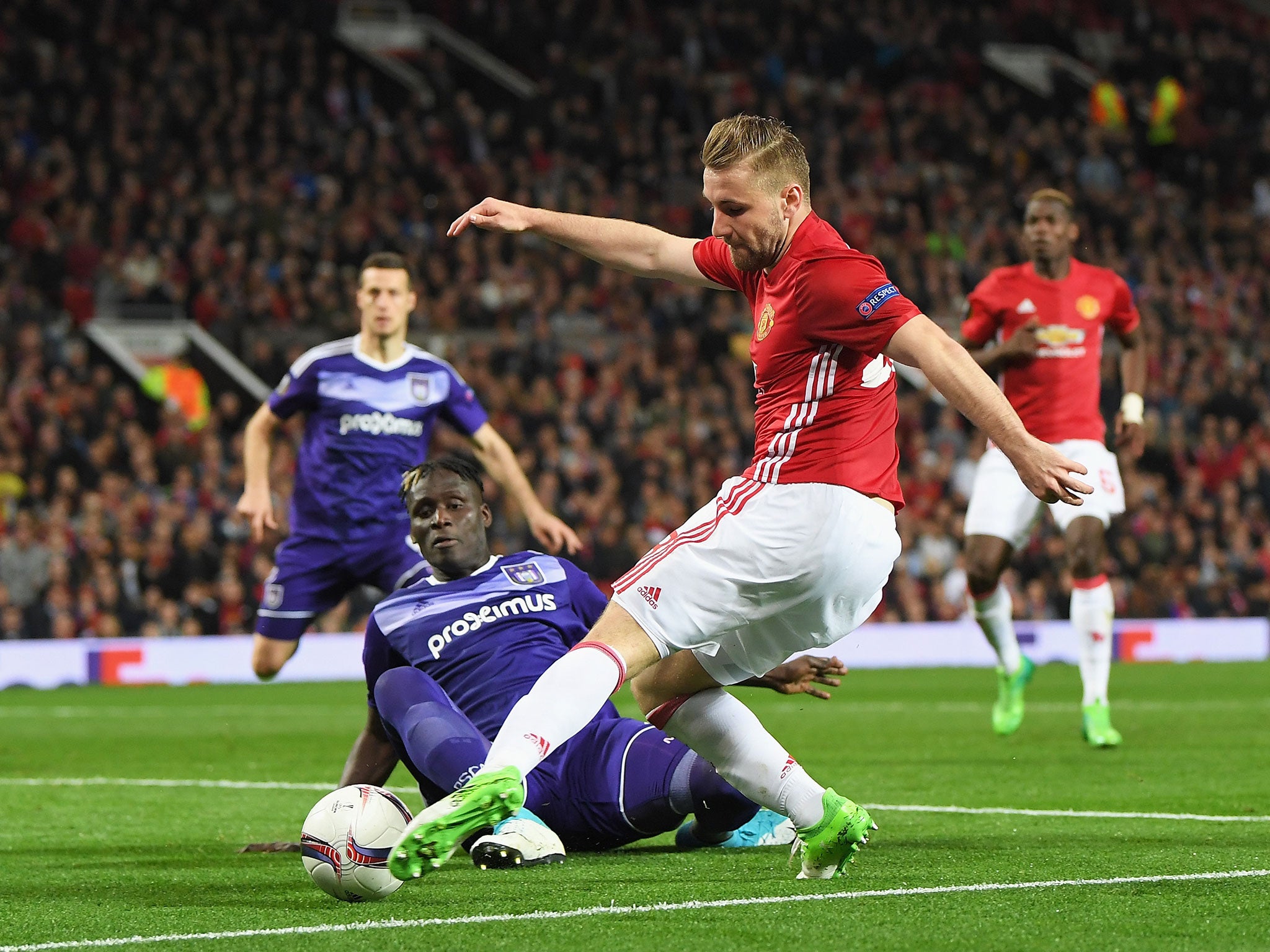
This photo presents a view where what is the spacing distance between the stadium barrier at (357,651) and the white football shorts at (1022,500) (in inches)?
259

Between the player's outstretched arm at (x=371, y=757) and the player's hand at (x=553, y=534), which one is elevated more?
the player's hand at (x=553, y=534)

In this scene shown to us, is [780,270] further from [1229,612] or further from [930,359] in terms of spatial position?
[1229,612]

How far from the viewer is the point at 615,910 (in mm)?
4402

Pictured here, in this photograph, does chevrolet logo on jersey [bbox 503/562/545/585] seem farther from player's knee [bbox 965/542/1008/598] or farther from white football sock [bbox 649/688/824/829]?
player's knee [bbox 965/542/1008/598]

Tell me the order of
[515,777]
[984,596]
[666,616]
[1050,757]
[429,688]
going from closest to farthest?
1. [515,777]
2. [666,616]
3. [429,688]
4. [1050,757]
5. [984,596]

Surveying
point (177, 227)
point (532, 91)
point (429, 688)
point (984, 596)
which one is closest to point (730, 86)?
point (532, 91)

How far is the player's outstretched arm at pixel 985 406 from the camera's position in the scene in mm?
4320

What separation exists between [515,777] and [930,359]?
54.9 inches

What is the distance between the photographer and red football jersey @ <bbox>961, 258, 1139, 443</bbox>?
9.64 metres

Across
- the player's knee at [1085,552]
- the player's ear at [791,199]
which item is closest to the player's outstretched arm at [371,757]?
the player's ear at [791,199]

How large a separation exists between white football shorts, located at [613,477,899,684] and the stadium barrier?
11.7 metres

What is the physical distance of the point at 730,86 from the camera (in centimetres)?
2778

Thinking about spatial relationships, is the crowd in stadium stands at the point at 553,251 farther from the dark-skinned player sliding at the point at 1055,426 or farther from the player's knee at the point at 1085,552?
the player's knee at the point at 1085,552

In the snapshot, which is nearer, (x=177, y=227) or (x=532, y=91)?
(x=177, y=227)
